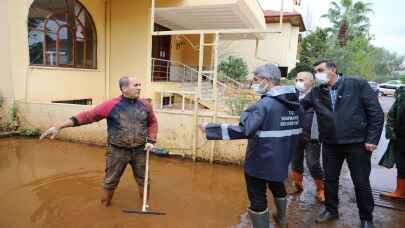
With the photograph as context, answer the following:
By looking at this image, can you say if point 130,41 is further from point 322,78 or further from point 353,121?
point 353,121

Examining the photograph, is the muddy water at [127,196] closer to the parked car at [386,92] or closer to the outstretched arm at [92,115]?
the outstretched arm at [92,115]

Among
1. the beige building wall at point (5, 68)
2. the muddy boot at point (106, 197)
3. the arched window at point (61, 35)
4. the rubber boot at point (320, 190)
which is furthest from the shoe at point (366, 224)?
the arched window at point (61, 35)

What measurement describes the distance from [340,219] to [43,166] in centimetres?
469

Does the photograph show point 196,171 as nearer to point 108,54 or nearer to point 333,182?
point 333,182

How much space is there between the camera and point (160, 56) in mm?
12125

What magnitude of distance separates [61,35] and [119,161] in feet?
22.7

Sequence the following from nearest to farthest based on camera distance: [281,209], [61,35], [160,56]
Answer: [281,209] → [61,35] → [160,56]

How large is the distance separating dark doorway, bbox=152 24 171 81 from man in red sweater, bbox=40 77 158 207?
7.69 m

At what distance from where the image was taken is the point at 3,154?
18.9 feet

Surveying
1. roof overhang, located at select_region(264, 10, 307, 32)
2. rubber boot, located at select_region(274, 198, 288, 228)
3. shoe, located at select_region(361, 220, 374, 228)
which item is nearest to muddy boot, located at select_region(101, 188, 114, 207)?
rubber boot, located at select_region(274, 198, 288, 228)

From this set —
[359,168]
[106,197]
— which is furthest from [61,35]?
[359,168]

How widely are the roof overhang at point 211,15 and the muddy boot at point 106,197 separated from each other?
6533mm

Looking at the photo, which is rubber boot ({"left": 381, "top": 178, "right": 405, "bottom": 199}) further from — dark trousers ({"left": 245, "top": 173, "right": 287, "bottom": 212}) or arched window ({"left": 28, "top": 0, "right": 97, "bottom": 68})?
arched window ({"left": 28, "top": 0, "right": 97, "bottom": 68})

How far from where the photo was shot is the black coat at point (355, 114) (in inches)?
118
